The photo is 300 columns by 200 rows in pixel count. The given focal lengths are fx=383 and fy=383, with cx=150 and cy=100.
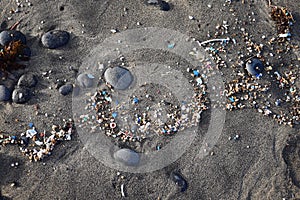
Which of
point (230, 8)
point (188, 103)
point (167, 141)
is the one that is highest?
point (230, 8)

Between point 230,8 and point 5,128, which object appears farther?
point 230,8

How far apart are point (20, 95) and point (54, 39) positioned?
1115 millimetres

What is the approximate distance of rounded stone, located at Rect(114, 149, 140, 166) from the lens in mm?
6371

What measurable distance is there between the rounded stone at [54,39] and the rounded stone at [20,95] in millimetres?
867

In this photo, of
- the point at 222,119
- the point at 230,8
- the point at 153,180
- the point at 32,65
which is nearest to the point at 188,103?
the point at 222,119

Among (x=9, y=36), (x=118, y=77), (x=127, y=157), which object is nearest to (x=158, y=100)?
(x=118, y=77)

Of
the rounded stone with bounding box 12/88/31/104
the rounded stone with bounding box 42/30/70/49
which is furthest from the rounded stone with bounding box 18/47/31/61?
the rounded stone with bounding box 12/88/31/104

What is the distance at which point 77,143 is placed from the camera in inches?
255

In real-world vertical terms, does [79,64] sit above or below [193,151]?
above

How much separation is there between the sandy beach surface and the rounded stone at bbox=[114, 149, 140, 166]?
5.0 inches

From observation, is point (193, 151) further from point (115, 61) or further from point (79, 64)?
point (79, 64)

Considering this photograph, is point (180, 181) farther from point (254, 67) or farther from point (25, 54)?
point (25, 54)

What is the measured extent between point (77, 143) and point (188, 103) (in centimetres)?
202

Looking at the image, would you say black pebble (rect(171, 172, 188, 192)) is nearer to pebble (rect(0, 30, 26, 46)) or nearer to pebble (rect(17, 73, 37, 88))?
pebble (rect(17, 73, 37, 88))
